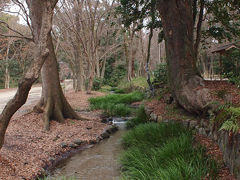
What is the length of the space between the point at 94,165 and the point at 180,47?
400cm

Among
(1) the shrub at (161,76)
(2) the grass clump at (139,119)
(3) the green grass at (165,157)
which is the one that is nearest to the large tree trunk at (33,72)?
(3) the green grass at (165,157)

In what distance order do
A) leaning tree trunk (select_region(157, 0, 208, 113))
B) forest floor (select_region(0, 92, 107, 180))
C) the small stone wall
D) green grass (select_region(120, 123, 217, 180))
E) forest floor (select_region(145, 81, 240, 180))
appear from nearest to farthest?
1. the small stone wall
2. green grass (select_region(120, 123, 217, 180))
3. forest floor (select_region(145, 81, 240, 180))
4. forest floor (select_region(0, 92, 107, 180))
5. leaning tree trunk (select_region(157, 0, 208, 113))

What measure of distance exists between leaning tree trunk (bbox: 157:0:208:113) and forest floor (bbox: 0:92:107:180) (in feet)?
10.0

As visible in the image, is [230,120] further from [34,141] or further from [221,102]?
[34,141]

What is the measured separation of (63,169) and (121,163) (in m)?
1.30

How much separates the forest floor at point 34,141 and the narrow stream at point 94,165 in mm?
426

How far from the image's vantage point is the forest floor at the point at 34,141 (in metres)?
4.31

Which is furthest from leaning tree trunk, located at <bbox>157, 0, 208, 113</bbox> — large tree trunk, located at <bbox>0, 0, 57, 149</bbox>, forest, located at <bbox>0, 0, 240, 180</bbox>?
large tree trunk, located at <bbox>0, 0, 57, 149</bbox>

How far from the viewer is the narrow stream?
456cm

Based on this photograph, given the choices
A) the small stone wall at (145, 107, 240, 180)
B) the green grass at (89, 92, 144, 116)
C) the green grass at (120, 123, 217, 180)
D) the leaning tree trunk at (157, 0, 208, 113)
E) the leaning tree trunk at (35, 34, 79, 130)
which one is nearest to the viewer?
the small stone wall at (145, 107, 240, 180)

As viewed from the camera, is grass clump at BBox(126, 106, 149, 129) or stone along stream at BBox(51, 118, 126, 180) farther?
grass clump at BBox(126, 106, 149, 129)

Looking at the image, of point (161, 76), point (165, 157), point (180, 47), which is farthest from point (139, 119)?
point (161, 76)

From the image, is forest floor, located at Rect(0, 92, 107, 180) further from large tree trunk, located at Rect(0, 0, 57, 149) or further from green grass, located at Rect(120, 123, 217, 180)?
green grass, located at Rect(120, 123, 217, 180)

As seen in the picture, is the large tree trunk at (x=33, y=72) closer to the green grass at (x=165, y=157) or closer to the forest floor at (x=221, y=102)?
the green grass at (x=165, y=157)
